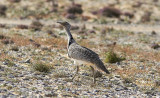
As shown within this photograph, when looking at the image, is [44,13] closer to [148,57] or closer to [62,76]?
[148,57]

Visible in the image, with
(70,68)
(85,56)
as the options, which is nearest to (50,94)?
(85,56)

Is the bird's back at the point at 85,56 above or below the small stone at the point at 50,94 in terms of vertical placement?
above

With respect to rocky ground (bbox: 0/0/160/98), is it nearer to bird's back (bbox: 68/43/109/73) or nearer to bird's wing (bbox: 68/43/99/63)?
bird's back (bbox: 68/43/109/73)

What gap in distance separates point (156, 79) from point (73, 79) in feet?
15.5

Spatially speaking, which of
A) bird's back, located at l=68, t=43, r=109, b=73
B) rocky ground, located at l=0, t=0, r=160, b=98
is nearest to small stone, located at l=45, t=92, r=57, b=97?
rocky ground, located at l=0, t=0, r=160, b=98

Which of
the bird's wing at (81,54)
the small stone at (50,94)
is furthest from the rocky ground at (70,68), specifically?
the bird's wing at (81,54)

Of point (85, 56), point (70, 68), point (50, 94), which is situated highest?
point (85, 56)

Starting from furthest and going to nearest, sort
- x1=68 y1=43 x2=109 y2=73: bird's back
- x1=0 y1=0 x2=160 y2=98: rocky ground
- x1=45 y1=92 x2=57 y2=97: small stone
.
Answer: x1=68 y1=43 x2=109 y2=73: bird's back < x1=0 y1=0 x2=160 y2=98: rocky ground < x1=45 y1=92 x2=57 y2=97: small stone

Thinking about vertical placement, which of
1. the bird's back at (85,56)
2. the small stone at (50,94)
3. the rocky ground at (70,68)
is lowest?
the rocky ground at (70,68)

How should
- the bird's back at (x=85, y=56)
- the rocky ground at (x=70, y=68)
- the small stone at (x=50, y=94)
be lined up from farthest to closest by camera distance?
the bird's back at (x=85, y=56) < the rocky ground at (x=70, y=68) < the small stone at (x=50, y=94)

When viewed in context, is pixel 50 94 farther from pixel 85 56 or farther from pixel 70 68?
pixel 70 68

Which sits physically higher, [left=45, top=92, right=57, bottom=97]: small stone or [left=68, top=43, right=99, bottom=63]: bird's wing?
[left=68, top=43, right=99, bottom=63]: bird's wing

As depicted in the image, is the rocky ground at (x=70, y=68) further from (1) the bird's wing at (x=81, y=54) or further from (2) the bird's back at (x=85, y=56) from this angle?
(1) the bird's wing at (x=81, y=54)

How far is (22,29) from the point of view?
3250 cm
